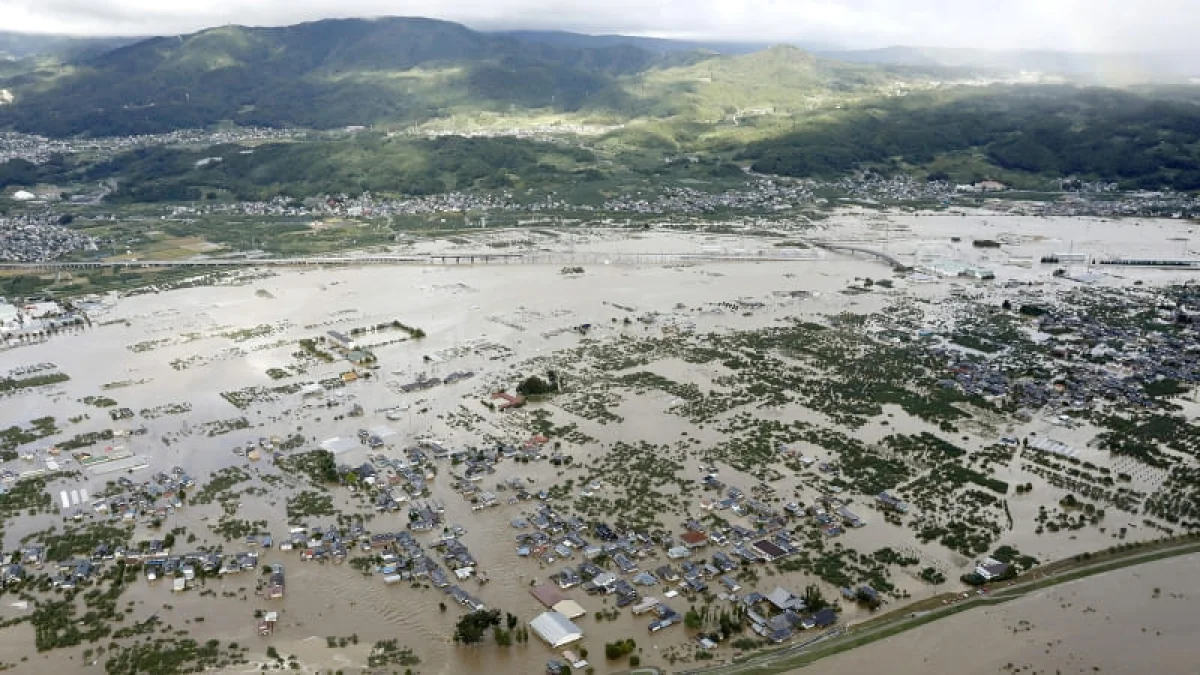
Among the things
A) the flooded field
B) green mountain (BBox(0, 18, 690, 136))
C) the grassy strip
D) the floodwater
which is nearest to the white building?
the flooded field

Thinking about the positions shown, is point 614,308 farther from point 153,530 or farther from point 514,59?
point 514,59

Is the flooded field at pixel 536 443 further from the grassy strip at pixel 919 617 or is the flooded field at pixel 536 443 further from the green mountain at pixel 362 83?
the green mountain at pixel 362 83

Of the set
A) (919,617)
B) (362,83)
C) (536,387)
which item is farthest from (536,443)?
(362,83)

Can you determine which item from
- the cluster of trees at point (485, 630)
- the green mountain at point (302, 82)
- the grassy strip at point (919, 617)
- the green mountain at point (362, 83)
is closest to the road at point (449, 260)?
the grassy strip at point (919, 617)

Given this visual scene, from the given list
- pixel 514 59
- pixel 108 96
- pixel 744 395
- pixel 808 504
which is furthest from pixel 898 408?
pixel 514 59

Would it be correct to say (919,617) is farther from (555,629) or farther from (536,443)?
(536,443)

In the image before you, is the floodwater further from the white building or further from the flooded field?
the white building

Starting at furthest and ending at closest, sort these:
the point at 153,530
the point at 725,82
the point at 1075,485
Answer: the point at 725,82 < the point at 1075,485 < the point at 153,530
